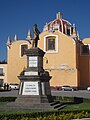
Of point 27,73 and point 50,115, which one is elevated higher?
point 27,73

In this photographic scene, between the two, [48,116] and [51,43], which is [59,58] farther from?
[48,116]

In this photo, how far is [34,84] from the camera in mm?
17781

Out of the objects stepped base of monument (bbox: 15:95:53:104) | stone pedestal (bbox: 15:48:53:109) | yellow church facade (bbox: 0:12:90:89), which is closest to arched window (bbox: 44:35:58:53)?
yellow church facade (bbox: 0:12:90:89)

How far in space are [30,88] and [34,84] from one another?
1.08 ft

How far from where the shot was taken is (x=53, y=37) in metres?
52.6

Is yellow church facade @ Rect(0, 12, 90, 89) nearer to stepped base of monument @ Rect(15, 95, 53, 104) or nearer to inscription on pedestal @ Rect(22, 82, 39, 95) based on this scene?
inscription on pedestal @ Rect(22, 82, 39, 95)

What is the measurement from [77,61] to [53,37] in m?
5.86

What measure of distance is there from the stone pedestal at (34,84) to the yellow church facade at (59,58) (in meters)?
→ 32.2

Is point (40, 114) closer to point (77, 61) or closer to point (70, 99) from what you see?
point (70, 99)

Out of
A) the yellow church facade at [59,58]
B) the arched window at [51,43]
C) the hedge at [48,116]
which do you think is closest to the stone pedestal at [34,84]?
the hedge at [48,116]

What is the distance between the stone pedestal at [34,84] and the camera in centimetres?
1744

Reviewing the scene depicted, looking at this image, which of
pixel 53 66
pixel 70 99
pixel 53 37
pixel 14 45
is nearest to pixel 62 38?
pixel 53 37

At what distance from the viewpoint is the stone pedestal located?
1744cm

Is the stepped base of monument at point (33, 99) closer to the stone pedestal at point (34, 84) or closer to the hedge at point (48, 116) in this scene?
the stone pedestal at point (34, 84)
